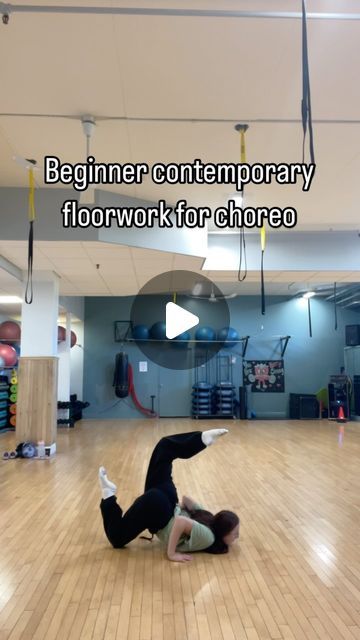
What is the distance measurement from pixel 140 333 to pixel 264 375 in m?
3.43

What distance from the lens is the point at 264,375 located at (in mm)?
12148

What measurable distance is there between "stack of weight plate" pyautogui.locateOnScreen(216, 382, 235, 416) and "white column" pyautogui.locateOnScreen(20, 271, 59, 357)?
5650 mm

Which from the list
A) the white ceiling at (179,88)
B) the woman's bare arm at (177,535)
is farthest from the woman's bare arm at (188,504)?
the white ceiling at (179,88)

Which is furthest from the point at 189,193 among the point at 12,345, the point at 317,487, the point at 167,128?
the point at 12,345

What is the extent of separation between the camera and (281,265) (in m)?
6.73

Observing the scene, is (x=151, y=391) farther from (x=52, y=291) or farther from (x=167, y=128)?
(x=167, y=128)

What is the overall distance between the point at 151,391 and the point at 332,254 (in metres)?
6.51

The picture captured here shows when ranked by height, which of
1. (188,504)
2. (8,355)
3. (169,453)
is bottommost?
(188,504)

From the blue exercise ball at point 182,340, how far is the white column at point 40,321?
5.12 metres

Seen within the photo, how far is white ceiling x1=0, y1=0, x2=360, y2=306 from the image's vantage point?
2.59m

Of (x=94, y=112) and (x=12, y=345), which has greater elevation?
(x=94, y=112)

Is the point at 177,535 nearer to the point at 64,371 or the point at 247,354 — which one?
the point at 64,371
